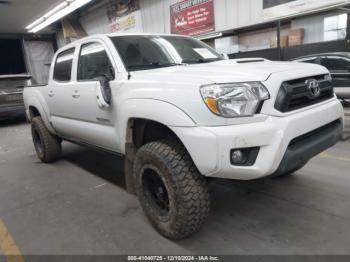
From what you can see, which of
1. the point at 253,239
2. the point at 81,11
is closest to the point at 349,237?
the point at 253,239

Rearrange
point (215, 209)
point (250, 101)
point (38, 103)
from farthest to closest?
point (38, 103) < point (215, 209) < point (250, 101)

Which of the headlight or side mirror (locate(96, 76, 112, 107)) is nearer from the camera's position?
the headlight

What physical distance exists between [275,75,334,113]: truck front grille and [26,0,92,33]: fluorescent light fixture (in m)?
10.2

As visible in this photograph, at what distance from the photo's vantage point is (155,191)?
2426mm

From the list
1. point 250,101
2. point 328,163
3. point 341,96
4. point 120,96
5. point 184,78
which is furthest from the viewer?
point 341,96

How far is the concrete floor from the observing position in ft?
7.29

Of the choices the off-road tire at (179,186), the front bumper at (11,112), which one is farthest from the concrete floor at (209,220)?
the front bumper at (11,112)

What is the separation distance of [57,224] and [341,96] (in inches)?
183

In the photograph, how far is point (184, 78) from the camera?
A: 2.08m

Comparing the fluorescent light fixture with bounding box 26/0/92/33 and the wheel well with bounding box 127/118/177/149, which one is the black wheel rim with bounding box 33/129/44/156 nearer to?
the wheel well with bounding box 127/118/177/149

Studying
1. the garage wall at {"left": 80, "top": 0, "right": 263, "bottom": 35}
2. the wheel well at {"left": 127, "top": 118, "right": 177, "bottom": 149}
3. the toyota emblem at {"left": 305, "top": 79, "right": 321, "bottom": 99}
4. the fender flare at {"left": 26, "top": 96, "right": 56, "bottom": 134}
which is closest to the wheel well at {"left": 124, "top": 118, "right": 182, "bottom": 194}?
the wheel well at {"left": 127, "top": 118, "right": 177, "bottom": 149}

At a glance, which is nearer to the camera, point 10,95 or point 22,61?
point 10,95

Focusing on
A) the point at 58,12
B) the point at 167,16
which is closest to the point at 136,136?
the point at 167,16

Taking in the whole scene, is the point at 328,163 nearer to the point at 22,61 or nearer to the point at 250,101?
the point at 250,101
